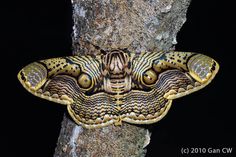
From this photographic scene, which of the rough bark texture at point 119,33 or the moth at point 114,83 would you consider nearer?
the moth at point 114,83

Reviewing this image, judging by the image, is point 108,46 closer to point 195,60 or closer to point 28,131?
point 195,60

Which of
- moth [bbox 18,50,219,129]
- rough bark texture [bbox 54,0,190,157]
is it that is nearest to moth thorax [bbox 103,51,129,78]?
moth [bbox 18,50,219,129]

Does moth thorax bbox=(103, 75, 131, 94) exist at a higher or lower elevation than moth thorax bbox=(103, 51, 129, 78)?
lower

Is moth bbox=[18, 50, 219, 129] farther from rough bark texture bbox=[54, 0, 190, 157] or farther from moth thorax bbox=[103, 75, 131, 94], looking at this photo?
rough bark texture bbox=[54, 0, 190, 157]

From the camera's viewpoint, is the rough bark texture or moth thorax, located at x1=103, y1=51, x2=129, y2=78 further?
the rough bark texture

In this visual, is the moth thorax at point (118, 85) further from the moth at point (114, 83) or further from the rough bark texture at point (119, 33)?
the rough bark texture at point (119, 33)

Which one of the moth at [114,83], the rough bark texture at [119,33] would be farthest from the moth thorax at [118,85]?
the rough bark texture at [119,33]

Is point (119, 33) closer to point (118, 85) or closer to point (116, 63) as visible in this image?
point (116, 63)

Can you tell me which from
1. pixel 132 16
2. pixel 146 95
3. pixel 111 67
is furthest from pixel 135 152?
pixel 132 16
